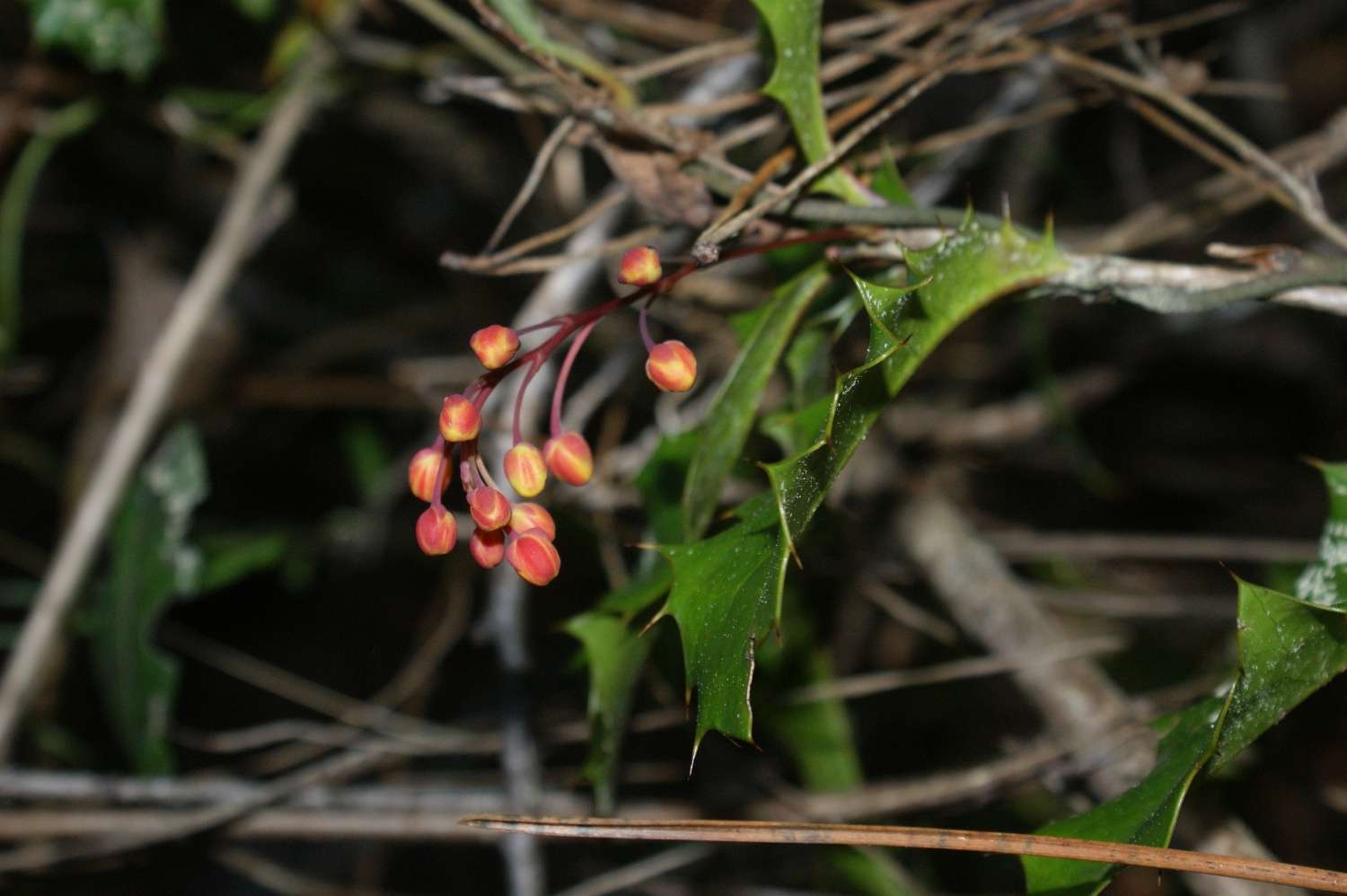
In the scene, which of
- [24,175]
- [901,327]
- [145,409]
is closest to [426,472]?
[901,327]

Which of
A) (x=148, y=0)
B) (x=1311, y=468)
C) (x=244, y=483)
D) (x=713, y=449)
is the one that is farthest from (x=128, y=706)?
(x=1311, y=468)

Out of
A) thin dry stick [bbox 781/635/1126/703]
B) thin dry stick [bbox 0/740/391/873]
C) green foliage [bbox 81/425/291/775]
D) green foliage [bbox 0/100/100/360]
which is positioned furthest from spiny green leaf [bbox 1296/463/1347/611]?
green foliage [bbox 0/100/100/360]

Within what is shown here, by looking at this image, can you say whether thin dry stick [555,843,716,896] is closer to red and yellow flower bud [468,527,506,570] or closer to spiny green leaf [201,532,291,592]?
red and yellow flower bud [468,527,506,570]

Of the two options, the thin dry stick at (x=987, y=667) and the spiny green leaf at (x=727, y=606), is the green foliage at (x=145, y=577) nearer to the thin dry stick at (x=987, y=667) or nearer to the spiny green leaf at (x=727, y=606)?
the thin dry stick at (x=987, y=667)

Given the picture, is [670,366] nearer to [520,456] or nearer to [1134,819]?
[520,456]

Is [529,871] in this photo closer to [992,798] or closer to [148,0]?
[992,798]
